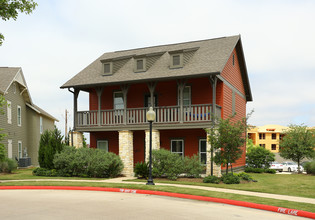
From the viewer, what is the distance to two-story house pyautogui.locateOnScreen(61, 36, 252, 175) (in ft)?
69.9

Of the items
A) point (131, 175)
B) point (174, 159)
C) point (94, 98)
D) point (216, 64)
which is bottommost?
point (131, 175)

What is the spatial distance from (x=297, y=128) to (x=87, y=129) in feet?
53.3

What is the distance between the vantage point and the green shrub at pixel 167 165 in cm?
1881

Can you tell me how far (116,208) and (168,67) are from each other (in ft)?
46.9

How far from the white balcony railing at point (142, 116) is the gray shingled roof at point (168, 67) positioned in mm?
2082

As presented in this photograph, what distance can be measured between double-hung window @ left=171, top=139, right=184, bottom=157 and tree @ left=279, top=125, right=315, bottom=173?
887cm

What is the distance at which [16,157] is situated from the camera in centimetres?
3098

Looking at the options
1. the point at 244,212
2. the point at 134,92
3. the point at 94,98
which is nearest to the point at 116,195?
the point at 244,212

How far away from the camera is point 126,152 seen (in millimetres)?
22328

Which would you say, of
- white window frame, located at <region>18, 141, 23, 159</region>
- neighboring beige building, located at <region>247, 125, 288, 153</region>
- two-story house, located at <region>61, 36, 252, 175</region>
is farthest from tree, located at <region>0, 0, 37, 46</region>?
neighboring beige building, located at <region>247, 125, 288, 153</region>

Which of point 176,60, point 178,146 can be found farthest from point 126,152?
point 176,60

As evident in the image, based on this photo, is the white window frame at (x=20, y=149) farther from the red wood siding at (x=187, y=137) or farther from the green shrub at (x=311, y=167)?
the green shrub at (x=311, y=167)

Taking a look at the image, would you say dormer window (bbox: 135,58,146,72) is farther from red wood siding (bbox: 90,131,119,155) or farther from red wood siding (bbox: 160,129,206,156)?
red wood siding (bbox: 90,131,119,155)

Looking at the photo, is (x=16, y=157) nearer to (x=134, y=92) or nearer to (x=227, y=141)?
(x=134, y=92)
